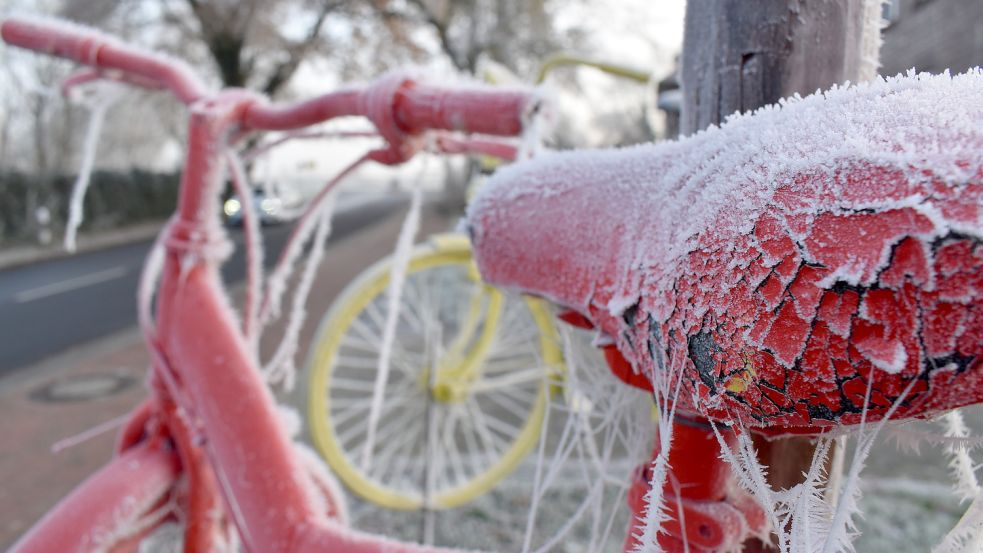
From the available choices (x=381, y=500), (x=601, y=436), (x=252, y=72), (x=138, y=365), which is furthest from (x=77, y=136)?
(x=601, y=436)

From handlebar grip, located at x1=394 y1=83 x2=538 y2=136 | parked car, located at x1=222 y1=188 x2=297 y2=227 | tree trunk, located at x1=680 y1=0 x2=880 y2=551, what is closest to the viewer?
tree trunk, located at x1=680 y1=0 x2=880 y2=551

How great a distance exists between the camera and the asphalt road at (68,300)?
4.94m

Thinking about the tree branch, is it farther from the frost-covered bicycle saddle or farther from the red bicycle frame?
the frost-covered bicycle saddle

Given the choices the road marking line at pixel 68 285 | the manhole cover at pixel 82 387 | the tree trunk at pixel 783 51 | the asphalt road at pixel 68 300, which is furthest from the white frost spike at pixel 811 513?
the road marking line at pixel 68 285

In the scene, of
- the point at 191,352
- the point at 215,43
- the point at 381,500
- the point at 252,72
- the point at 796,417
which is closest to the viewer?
the point at 796,417

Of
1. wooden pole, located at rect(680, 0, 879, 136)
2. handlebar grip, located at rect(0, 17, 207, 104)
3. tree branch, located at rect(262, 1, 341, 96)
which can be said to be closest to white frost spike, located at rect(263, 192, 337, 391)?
handlebar grip, located at rect(0, 17, 207, 104)

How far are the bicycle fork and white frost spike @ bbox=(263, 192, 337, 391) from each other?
29.7 inches

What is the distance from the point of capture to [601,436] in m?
0.72

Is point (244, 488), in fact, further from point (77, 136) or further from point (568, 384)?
point (77, 136)

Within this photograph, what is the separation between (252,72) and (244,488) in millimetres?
17329

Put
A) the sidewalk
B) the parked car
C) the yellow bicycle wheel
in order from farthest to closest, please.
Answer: the sidewalk, the yellow bicycle wheel, the parked car

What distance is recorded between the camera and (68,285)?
293 inches

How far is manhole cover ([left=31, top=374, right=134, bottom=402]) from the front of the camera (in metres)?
3.70

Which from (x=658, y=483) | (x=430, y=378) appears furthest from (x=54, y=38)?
(x=658, y=483)
